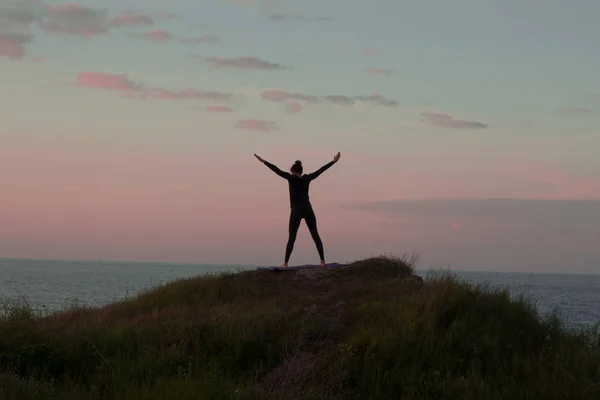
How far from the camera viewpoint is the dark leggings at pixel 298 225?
1616 centimetres

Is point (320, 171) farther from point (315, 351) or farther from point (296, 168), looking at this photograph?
point (315, 351)

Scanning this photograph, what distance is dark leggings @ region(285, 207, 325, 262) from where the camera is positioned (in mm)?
16156

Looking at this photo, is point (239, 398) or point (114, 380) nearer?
point (239, 398)

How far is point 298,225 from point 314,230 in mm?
477

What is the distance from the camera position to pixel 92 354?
34.7ft

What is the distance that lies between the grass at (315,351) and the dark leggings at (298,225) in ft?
8.34

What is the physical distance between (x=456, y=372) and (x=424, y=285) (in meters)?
4.35

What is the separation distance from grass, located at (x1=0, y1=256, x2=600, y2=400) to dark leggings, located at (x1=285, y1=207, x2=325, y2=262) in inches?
100

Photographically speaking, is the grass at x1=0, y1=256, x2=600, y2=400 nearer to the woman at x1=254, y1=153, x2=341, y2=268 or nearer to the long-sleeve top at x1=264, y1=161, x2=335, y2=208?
the woman at x1=254, y1=153, x2=341, y2=268

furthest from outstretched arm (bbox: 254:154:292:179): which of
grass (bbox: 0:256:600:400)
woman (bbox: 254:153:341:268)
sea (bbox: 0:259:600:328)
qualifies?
sea (bbox: 0:259:600:328)

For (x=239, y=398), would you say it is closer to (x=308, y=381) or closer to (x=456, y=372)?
(x=308, y=381)

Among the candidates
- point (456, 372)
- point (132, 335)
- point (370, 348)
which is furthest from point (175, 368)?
point (456, 372)

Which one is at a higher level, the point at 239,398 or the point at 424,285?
the point at 424,285

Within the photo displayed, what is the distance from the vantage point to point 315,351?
11.1 meters
